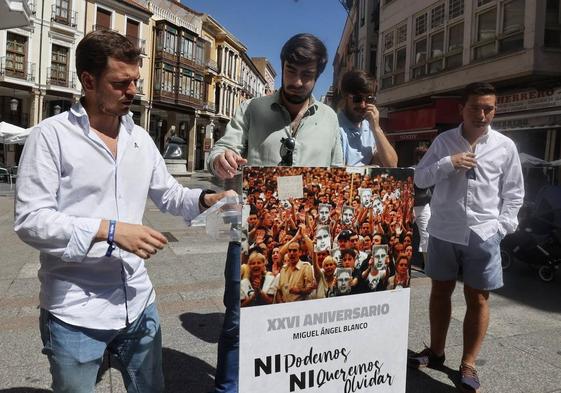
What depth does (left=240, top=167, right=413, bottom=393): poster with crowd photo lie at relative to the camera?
1.62 metres

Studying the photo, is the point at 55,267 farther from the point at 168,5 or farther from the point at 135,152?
the point at 168,5

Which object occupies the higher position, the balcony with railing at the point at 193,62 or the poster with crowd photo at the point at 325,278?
the balcony with railing at the point at 193,62

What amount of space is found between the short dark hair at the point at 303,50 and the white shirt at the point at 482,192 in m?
1.29

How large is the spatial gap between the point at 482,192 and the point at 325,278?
67.2 inches

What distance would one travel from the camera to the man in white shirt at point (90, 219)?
1522 mm

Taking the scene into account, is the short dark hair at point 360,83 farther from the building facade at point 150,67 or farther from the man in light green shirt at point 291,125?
the building facade at point 150,67

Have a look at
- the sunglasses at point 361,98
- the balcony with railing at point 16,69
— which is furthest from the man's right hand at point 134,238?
the balcony with railing at point 16,69

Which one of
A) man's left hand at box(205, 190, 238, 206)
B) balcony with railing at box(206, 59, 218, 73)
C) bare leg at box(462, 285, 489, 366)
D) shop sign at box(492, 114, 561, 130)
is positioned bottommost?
bare leg at box(462, 285, 489, 366)

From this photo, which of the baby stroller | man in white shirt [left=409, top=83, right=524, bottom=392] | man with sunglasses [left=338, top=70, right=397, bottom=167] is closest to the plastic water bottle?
man with sunglasses [left=338, top=70, right=397, bottom=167]

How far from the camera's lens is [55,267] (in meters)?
1.65

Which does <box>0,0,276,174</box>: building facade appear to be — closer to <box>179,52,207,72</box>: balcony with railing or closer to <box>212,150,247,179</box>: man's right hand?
<box>179,52,207,72</box>: balcony with railing

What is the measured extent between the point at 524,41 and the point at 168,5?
3558cm

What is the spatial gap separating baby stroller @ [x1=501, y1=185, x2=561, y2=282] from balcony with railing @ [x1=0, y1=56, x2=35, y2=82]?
29.1 meters

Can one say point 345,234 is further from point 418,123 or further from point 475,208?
point 418,123
